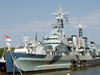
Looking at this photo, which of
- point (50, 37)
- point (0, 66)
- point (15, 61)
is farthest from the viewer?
point (50, 37)

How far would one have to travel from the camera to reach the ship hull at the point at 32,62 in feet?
87.0

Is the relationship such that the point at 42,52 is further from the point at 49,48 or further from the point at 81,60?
the point at 81,60

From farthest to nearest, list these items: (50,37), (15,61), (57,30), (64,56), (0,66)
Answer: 1. (57,30)
2. (50,37)
3. (64,56)
4. (0,66)
5. (15,61)

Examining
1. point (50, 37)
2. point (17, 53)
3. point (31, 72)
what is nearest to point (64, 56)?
point (50, 37)

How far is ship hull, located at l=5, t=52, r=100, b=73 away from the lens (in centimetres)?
2652

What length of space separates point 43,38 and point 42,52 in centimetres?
634

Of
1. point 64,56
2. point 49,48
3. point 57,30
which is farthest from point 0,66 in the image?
point 57,30

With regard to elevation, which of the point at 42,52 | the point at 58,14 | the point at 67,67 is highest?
the point at 58,14

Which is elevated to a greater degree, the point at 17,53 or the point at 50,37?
the point at 50,37

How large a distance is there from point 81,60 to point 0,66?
15.6 meters

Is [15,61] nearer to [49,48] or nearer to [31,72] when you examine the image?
[31,72]

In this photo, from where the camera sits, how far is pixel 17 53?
87.7ft

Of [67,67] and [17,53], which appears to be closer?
[17,53]

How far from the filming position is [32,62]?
28141mm
